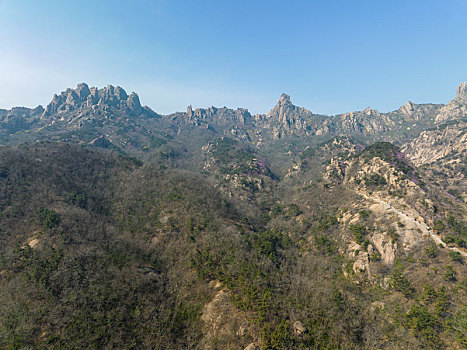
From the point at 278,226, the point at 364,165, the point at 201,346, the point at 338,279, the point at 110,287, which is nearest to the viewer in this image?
the point at 201,346

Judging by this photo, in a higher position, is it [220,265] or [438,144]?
[438,144]

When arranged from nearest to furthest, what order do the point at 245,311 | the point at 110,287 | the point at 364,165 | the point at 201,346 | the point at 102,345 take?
the point at 102,345 → the point at 201,346 → the point at 245,311 → the point at 110,287 → the point at 364,165

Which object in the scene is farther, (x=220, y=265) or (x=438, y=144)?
(x=438, y=144)

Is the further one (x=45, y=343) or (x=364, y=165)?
(x=364, y=165)

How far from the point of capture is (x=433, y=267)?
48125mm

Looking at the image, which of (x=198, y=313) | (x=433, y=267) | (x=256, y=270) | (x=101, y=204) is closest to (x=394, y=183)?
(x=433, y=267)

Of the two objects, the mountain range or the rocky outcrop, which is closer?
the mountain range

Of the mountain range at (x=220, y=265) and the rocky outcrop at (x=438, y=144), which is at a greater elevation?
the rocky outcrop at (x=438, y=144)

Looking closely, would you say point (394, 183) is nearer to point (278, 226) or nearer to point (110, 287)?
point (278, 226)

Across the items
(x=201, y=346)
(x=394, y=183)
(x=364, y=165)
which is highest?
(x=364, y=165)

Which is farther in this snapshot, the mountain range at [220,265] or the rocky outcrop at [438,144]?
the rocky outcrop at [438,144]

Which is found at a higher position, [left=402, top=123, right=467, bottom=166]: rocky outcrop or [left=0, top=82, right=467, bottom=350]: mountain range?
[left=402, top=123, right=467, bottom=166]: rocky outcrop

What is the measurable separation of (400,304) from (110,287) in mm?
68466

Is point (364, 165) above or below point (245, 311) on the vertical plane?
above
